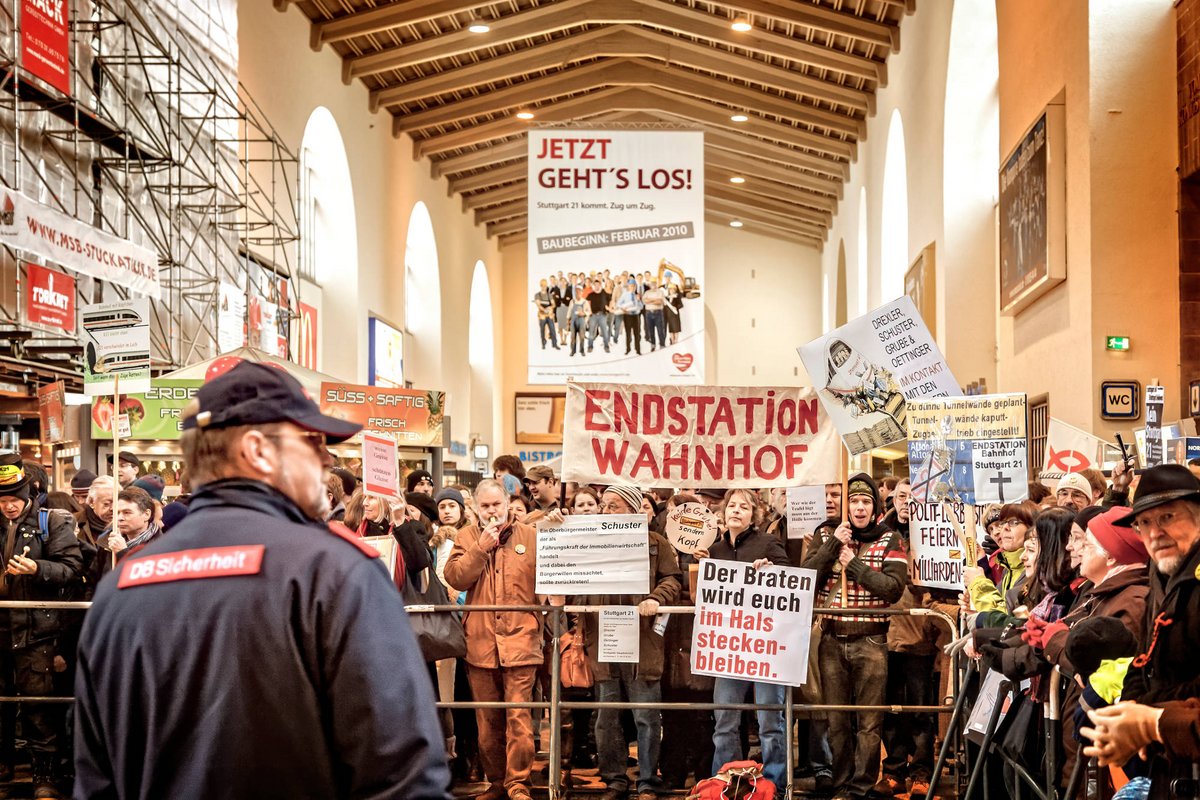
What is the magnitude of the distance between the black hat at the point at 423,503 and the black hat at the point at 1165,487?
624 centimetres

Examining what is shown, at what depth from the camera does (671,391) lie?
8531 mm

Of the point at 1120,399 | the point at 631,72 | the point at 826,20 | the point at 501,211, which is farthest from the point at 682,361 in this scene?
the point at 501,211

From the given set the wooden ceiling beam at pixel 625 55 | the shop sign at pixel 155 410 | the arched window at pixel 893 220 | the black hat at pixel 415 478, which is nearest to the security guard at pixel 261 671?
the black hat at pixel 415 478

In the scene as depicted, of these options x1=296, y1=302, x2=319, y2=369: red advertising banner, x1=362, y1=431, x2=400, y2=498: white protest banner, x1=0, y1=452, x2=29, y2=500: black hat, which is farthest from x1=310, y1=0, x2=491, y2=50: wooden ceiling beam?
x1=362, y1=431, x2=400, y2=498: white protest banner

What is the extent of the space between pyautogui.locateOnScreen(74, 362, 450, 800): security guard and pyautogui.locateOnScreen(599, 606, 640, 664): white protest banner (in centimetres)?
545

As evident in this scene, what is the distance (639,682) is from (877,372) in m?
2.27

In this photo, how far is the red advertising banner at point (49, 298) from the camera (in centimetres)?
1329

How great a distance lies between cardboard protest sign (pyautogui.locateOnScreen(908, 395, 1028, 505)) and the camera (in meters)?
7.47

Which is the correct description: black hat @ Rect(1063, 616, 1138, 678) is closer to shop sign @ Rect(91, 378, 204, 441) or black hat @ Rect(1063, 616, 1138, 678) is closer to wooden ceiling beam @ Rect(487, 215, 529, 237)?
shop sign @ Rect(91, 378, 204, 441)

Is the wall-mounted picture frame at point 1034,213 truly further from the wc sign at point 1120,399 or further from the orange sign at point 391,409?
the orange sign at point 391,409

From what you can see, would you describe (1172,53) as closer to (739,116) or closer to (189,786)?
(189,786)

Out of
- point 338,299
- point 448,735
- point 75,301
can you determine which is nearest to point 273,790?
point 448,735

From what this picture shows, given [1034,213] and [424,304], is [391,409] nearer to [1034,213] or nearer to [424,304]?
[1034,213]

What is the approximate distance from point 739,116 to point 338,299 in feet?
29.3
